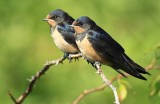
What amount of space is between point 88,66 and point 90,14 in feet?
1.93

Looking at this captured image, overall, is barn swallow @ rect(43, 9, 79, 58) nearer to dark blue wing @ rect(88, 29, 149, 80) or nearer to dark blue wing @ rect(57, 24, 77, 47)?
dark blue wing @ rect(57, 24, 77, 47)

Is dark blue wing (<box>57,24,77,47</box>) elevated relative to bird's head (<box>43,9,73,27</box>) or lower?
lower

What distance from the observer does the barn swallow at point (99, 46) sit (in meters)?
3.35

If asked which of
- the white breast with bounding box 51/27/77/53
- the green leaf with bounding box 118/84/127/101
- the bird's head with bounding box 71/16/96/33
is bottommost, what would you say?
the green leaf with bounding box 118/84/127/101

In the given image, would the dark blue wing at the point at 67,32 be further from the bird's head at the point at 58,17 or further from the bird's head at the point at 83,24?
the bird's head at the point at 83,24

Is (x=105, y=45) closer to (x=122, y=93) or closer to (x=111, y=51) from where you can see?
(x=111, y=51)

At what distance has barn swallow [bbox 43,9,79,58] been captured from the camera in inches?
161

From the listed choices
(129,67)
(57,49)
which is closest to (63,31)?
(129,67)

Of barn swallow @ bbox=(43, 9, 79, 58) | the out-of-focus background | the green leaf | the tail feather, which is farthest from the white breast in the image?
the out-of-focus background

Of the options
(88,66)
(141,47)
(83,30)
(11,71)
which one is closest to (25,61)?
(11,71)

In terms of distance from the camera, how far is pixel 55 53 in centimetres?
657

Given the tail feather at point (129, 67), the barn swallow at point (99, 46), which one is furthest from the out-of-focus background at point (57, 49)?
the tail feather at point (129, 67)

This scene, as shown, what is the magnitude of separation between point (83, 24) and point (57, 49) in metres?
3.11

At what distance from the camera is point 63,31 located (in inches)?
166
